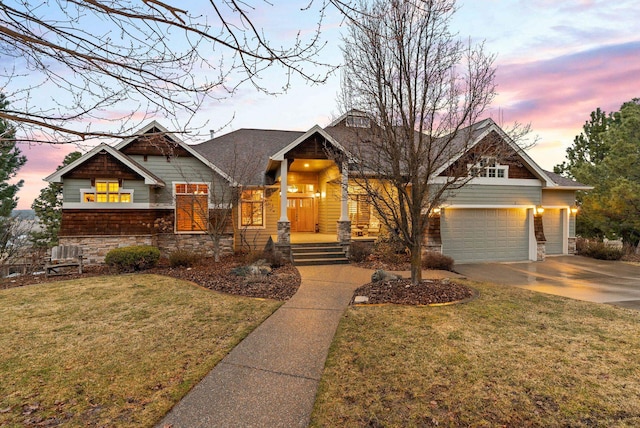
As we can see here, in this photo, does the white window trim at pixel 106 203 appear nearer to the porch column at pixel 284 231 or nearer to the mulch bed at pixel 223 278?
the mulch bed at pixel 223 278

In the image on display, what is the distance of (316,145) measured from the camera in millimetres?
12562

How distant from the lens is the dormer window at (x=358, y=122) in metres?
8.03

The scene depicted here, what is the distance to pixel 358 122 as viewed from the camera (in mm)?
8320

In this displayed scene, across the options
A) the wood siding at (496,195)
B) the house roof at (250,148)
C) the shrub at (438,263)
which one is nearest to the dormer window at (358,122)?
the shrub at (438,263)

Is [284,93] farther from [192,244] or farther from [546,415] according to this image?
[192,244]

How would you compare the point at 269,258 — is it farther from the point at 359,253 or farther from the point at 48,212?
the point at 48,212

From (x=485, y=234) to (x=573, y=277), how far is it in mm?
3889

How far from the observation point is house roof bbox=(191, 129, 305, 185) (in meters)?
15.1

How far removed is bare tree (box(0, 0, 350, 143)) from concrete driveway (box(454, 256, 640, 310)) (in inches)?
359

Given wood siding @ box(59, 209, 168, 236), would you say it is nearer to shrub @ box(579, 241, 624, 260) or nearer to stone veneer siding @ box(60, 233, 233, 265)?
stone veneer siding @ box(60, 233, 233, 265)

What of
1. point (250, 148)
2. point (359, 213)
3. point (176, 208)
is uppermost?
point (250, 148)

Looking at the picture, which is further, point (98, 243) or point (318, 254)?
point (98, 243)

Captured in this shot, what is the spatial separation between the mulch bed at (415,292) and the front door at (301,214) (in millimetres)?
8957

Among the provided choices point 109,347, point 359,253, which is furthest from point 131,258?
point 359,253
